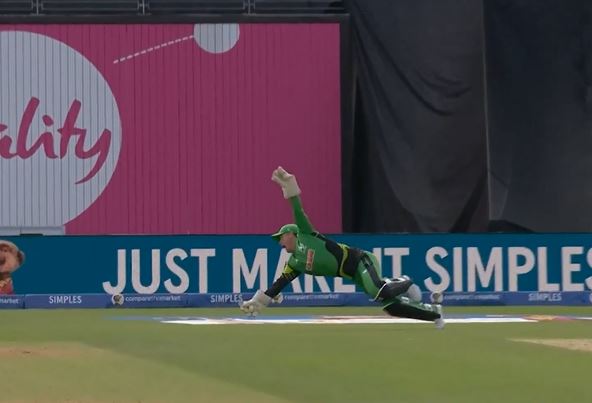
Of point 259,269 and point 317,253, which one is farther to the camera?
point 259,269

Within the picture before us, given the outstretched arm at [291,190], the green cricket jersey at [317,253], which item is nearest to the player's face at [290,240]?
the green cricket jersey at [317,253]

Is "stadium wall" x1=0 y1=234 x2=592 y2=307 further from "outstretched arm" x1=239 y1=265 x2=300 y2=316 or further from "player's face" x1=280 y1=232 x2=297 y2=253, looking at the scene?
"player's face" x1=280 y1=232 x2=297 y2=253

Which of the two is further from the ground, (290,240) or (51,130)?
(51,130)

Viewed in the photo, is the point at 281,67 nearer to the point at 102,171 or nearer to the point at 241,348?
the point at 102,171

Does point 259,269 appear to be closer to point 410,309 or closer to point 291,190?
point 291,190

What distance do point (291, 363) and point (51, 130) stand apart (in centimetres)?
2416

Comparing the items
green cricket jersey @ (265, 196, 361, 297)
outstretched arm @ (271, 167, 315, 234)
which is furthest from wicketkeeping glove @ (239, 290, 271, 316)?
outstretched arm @ (271, 167, 315, 234)

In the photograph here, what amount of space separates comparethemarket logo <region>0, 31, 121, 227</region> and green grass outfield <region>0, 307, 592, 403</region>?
16777 mm

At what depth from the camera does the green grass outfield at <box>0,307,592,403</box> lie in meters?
10.2

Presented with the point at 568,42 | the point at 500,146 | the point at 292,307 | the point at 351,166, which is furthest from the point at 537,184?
the point at 292,307

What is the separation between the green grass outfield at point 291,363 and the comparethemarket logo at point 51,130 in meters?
16.8

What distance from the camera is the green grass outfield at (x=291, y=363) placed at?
10180 millimetres

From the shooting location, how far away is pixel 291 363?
12.7 meters

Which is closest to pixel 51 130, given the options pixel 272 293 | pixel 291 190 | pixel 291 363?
pixel 272 293
